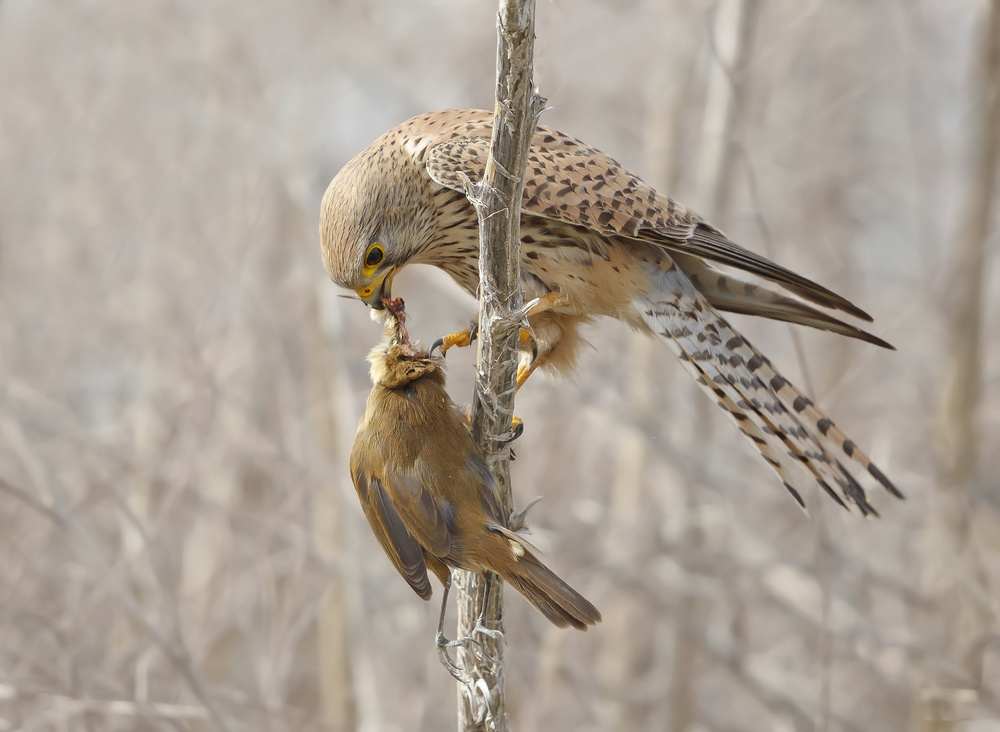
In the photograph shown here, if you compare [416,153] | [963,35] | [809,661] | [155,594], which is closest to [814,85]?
[963,35]

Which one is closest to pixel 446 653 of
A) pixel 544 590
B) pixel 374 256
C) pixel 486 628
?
pixel 486 628

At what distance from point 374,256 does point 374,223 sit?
0.10 meters

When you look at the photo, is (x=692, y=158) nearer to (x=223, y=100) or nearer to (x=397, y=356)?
(x=223, y=100)

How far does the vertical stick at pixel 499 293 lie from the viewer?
1882 mm

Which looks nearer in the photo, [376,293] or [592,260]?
[376,293]

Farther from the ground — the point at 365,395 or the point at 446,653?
the point at 365,395

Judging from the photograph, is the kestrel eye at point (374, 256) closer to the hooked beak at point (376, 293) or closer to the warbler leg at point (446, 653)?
the hooked beak at point (376, 293)

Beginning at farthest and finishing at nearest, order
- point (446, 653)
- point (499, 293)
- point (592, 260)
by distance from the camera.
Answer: point (592, 260), point (446, 653), point (499, 293)

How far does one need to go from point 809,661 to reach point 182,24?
6.23 metres

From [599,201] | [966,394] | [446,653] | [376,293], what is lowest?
[446,653]

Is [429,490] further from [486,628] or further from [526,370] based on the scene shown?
[526,370]

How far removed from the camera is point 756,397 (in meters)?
2.84

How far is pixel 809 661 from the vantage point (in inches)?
246

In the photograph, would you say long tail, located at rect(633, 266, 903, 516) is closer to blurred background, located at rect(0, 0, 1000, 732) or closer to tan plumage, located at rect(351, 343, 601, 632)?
tan plumage, located at rect(351, 343, 601, 632)
